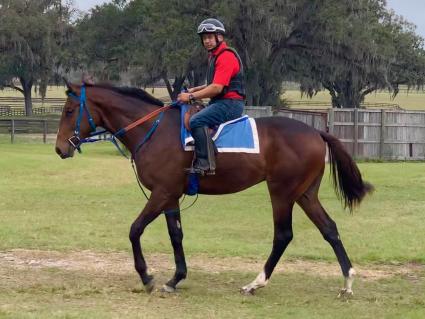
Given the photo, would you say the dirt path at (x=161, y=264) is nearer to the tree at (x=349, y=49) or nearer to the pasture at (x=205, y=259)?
the pasture at (x=205, y=259)

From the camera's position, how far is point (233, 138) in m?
7.68

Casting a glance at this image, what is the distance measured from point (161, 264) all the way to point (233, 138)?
7.41 ft

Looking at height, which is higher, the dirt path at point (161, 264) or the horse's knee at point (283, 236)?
the horse's knee at point (283, 236)

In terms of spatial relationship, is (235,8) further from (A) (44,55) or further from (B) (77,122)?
(B) (77,122)

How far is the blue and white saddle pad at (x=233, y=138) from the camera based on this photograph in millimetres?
7625

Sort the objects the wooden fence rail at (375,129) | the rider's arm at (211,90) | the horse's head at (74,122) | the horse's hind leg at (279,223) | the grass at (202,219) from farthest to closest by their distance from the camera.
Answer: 1. the wooden fence rail at (375,129)
2. the grass at (202,219)
3. the horse's head at (74,122)
4. the horse's hind leg at (279,223)
5. the rider's arm at (211,90)

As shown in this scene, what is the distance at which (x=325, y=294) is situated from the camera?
7633mm

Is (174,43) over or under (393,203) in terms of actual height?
over

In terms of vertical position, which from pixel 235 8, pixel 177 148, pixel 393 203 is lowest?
pixel 393 203

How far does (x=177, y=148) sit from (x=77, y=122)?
117 centimetres

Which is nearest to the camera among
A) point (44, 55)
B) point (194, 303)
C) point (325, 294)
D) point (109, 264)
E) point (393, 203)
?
point (194, 303)

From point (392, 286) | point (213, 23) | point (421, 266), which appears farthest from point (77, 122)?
point (421, 266)

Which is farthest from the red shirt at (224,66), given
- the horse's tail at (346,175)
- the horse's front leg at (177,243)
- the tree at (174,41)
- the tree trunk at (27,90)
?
the tree trunk at (27,90)

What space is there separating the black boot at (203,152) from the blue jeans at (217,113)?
72mm
